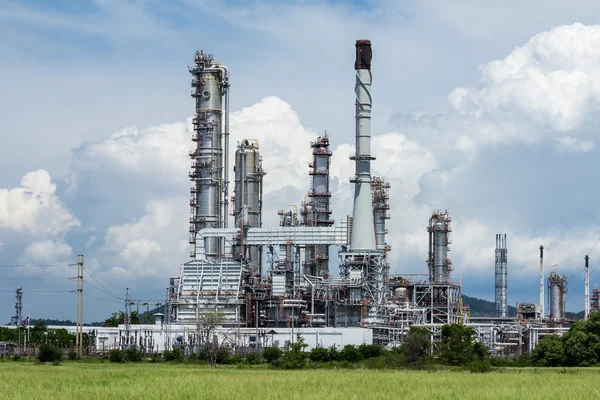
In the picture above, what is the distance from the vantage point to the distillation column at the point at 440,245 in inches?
5591

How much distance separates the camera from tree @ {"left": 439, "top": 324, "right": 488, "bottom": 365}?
88.5 m

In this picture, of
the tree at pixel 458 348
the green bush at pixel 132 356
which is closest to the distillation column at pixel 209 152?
the green bush at pixel 132 356

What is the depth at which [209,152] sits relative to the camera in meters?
133

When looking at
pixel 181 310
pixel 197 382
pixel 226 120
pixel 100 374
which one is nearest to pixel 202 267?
pixel 181 310

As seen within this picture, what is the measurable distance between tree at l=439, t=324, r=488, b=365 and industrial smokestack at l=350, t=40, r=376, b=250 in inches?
1357

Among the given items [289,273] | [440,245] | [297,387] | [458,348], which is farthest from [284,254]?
[297,387]

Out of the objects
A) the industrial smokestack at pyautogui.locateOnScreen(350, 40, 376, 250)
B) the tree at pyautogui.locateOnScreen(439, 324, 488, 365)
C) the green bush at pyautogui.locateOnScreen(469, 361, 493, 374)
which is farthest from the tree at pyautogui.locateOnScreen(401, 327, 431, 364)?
the industrial smokestack at pyautogui.locateOnScreen(350, 40, 376, 250)

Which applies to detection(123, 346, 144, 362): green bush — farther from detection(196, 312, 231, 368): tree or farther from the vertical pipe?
the vertical pipe

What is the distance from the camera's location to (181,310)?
127188 mm

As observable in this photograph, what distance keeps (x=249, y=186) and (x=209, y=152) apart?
7613mm

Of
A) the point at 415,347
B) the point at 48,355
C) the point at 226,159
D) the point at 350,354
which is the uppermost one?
the point at 226,159

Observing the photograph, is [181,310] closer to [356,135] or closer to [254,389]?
[356,135]

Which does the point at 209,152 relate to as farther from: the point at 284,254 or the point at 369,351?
the point at 369,351

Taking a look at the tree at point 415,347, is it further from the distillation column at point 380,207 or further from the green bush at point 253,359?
the distillation column at point 380,207
